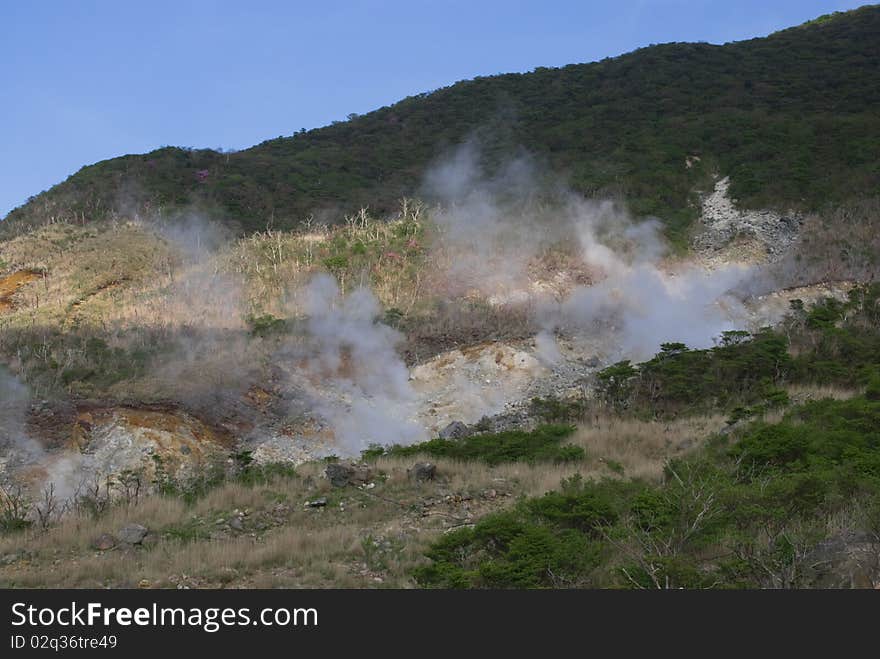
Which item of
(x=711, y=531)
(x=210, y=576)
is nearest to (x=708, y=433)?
(x=711, y=531)

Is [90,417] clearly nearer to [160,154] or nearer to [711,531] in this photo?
[711,531]

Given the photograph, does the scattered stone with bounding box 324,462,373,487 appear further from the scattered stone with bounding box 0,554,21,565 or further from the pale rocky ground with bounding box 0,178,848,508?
the scattered stone with bounding box 0,554,21,565

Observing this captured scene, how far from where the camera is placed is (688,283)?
24.0 m

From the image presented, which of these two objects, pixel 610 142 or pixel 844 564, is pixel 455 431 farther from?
pixel 610 142

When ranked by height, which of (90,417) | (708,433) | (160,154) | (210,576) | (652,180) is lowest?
(708,433)

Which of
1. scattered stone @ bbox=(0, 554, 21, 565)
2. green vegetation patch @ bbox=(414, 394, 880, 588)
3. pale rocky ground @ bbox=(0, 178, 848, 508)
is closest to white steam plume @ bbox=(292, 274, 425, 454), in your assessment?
pale rocky ground @ bbox=(0, 178, 848, 508)

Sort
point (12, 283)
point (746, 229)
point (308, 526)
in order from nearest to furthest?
point (308, 526), point (12, 283), point (746, 229)

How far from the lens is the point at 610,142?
117 feet

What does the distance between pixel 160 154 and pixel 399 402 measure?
24.5 meters

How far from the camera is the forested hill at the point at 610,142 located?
30109 millimetres

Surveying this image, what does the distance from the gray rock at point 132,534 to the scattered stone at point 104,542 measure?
0.27 feet

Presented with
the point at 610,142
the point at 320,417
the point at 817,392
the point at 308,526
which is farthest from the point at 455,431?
the point at 610,142

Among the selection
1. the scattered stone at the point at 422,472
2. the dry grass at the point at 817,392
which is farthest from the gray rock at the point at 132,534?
the dry grass at the point at 817,392

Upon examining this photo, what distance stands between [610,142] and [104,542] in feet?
103
